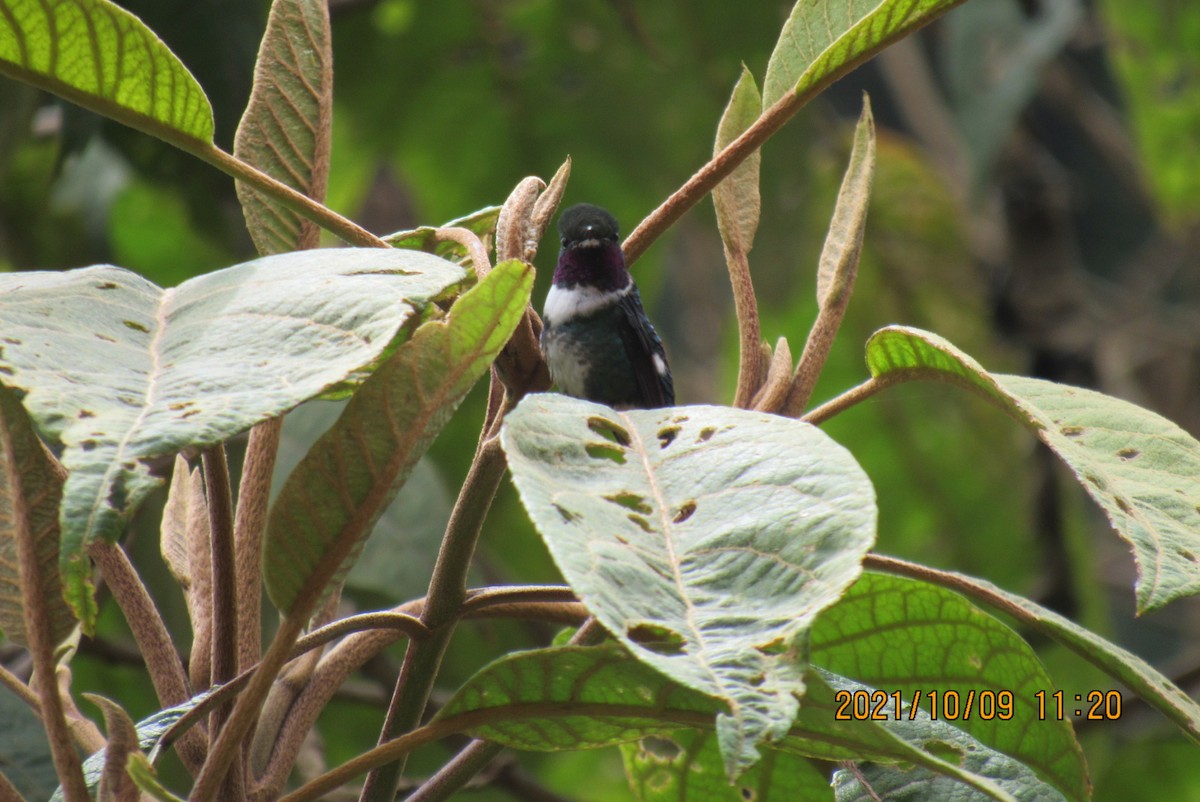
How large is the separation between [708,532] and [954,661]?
1.66 feet

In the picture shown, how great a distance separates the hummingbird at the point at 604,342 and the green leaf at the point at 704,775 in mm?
598

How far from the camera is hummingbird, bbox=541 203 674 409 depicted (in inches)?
69.4

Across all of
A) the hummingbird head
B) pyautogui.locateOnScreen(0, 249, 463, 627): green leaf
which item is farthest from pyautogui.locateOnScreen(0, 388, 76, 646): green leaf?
the hummingbird head

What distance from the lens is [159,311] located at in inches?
31.9

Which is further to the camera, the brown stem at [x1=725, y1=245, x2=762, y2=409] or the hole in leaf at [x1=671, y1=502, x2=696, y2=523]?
the brown stem at [x1=725, y1=245, x2=762, y2=409]

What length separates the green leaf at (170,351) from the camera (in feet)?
2.02

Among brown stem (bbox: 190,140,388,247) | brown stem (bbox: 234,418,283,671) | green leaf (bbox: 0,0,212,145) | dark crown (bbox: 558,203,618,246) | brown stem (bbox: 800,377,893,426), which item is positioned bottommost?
brown stem (bbox: 234,418,283,671)

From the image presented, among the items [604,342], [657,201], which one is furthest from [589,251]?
[657,201]

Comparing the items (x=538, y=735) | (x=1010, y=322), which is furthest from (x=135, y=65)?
(x=1010, y=322)

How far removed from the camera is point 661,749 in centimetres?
129

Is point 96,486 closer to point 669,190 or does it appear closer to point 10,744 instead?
point 10,744

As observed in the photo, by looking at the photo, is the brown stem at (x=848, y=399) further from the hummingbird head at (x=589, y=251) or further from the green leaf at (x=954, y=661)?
the hummingbird head at (x=589, y=251)

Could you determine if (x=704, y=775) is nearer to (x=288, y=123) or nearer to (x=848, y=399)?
(x=848, y=399)

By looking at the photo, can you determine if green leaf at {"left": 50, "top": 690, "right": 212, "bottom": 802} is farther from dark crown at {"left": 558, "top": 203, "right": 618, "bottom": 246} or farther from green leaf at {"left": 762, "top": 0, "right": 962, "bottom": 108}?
dark crown at {"left": 558, "top": 203, "right": 618, "bottom": 246}
